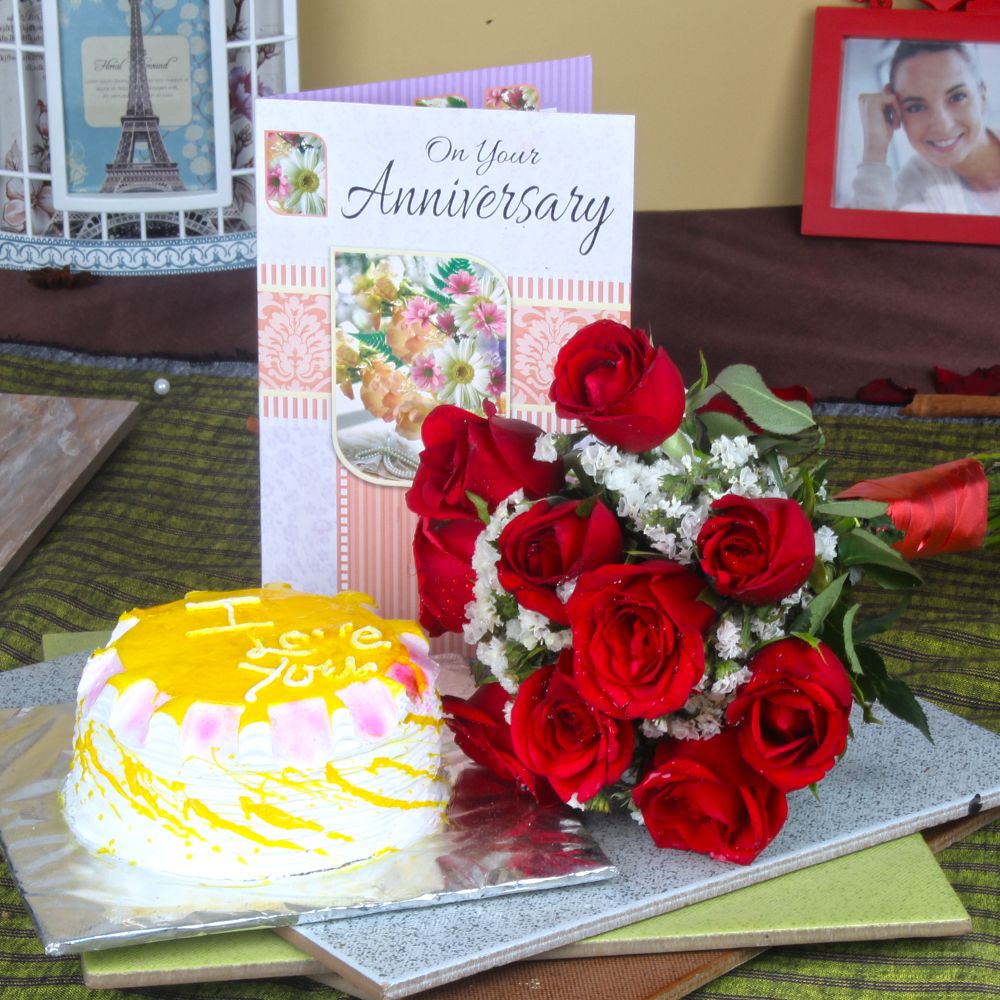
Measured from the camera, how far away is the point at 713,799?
714 mm

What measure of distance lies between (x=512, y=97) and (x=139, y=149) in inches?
36.7

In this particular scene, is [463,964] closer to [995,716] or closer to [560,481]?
[560,481]

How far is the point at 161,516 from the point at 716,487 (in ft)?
3.00

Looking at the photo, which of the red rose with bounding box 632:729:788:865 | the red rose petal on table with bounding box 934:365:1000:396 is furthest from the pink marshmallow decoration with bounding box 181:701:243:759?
the red rose petal on table with bounding box 934:365:1000:396

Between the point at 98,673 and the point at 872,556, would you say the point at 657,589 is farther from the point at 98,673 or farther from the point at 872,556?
the point at 98,673

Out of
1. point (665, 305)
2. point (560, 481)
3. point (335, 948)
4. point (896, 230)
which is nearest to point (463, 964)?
point (335, 948)

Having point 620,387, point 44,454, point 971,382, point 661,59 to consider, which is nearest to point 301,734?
point 620,387

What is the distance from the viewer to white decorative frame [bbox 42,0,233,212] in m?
1.71

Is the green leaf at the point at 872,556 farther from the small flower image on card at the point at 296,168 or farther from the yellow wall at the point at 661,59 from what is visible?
the yellow wall at the point at 661,59

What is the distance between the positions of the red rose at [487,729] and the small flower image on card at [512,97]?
439 mm

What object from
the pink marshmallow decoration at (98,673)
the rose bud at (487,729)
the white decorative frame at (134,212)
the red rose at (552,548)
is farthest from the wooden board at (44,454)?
the red rose at (552,548)

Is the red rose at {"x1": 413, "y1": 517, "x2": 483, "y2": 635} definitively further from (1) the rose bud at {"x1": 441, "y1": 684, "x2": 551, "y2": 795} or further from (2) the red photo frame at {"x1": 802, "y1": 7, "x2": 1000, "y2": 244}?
(2) the red photo frame at {"x1": 802, "y1": 7, "x2": 1000, "y2": 244}

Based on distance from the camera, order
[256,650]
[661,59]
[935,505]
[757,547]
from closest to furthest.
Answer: [757,547] < [256,650] < [935,505] < [661,59]

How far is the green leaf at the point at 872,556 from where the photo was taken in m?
0.76
